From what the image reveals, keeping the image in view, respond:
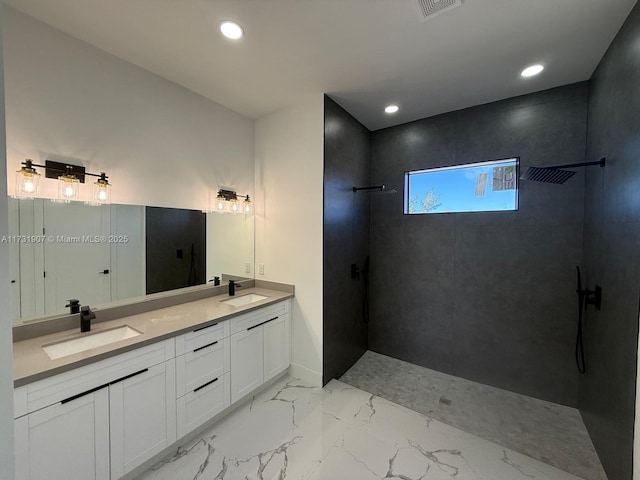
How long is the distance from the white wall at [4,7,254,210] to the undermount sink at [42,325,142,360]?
96 centimetres

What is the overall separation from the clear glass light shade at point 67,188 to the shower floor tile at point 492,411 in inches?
113

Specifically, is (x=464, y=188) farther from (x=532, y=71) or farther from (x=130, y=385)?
(x=130, y=385)

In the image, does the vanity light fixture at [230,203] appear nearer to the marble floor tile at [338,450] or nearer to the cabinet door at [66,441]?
the cabinet door at [66,441]

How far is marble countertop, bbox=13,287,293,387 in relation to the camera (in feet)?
4.26

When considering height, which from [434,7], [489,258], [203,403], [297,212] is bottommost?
[203,403]

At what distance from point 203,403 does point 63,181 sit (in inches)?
72.9

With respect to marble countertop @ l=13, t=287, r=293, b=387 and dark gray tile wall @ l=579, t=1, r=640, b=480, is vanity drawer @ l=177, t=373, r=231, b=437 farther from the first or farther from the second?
dark gray tile wall @ l=579, t=1, r=640, b=480

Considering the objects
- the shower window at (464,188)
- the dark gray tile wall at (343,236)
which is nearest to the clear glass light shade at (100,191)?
the dark gray tile wall at (343,236)

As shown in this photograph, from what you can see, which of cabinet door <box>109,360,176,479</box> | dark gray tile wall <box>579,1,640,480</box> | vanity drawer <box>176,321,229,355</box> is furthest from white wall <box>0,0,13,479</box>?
dark gray tile wall <box>579,1,640,480</box>

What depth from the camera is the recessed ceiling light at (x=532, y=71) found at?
2031mm

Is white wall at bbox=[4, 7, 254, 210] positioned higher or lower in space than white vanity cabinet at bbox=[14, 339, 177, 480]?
higher

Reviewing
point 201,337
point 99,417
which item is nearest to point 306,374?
point 201,337

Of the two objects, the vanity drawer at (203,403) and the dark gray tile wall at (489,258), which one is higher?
the dark gray tile wall at (489,258)

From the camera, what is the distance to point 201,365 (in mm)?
1963
